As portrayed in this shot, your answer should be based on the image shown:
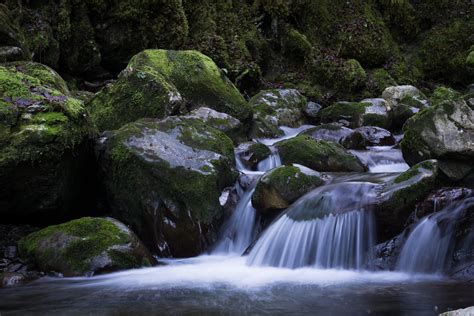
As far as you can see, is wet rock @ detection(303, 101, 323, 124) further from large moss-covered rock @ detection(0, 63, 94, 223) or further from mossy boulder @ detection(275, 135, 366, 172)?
large moss-covered rock @ detection(0, 63, 94, 223)

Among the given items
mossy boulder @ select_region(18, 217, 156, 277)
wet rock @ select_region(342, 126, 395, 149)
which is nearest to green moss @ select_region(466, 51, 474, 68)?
wet rock @ select_region(342, 126, 395, 149)

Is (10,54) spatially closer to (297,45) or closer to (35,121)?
(35,121)

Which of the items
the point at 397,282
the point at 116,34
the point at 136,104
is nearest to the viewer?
the point at 397,282

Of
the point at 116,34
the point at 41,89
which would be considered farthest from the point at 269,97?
the point at 41,89

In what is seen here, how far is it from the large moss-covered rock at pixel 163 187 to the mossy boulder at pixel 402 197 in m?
2.35

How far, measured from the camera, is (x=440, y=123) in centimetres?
687

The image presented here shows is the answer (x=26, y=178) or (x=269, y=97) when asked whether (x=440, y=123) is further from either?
(x=269, y=97)

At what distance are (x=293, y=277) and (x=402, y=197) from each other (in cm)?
162

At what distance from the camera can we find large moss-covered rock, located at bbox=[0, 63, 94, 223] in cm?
607

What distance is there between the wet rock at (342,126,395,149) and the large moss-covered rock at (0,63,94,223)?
568 centimetres

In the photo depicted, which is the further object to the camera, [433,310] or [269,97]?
[269,97]

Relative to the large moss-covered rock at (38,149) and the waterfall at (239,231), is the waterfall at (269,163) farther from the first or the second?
the large moss-covered rock at (38,149)

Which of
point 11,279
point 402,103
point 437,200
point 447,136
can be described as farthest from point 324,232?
point 402,103

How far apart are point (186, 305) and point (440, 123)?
4469 millimetres
